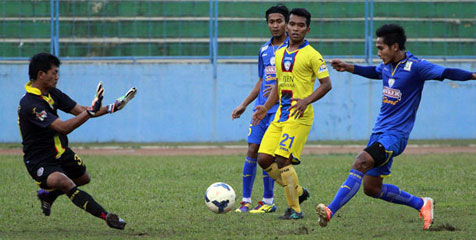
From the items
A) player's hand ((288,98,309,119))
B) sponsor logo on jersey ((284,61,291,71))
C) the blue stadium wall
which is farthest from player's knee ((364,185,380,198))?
the blue stadium wall

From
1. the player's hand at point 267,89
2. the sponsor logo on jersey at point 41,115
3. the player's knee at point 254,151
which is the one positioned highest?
the player's hand at point 267,89

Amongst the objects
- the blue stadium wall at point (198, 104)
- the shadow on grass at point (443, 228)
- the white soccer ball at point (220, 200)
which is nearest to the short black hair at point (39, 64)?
the white soccer ball at point (220, 200)

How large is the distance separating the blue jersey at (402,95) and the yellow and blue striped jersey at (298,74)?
0.81 m

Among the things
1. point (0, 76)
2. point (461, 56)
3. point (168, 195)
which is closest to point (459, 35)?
point (461, 56)

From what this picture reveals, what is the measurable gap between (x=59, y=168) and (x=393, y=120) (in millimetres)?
3372

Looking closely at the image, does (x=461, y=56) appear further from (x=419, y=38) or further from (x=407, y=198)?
(x=407, y=198)

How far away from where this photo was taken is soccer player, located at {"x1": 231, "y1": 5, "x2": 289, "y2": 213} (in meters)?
8.86

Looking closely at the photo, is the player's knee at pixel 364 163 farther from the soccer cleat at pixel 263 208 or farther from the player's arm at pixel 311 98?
the soccer cleat at pixel 263 208

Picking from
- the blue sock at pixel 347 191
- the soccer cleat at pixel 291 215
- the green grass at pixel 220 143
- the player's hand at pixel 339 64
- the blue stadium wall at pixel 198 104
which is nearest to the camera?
the blue sock at pixel 347 191

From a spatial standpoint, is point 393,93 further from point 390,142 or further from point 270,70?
point 270,70

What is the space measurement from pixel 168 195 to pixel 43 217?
2.24 m

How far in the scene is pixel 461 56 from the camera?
22.9 meters

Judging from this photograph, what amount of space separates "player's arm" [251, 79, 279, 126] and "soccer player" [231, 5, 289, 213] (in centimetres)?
38

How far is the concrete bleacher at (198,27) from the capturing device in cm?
2230
